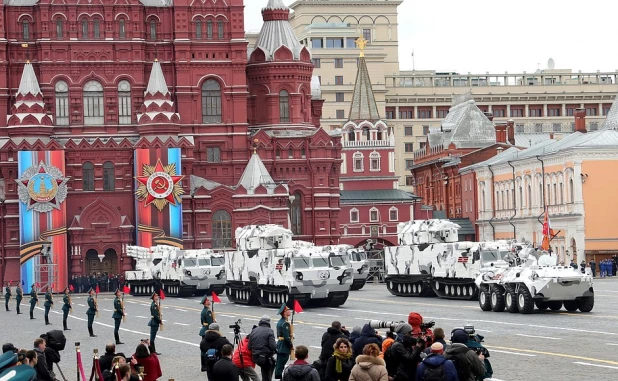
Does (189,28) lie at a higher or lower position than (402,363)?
higher

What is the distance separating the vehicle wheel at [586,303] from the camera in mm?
44253

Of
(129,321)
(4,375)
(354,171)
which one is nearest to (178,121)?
(354,171)

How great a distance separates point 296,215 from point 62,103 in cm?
1739

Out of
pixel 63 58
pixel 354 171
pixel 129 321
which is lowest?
pixel 129 321

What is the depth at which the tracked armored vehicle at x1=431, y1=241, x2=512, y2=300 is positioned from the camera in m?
55.0

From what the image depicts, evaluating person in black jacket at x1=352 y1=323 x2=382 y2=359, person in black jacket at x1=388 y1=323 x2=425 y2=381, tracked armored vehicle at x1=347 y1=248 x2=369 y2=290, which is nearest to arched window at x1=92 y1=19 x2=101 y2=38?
tracked armored vehicle at x1=347 y1=248 x2=369 y2=290

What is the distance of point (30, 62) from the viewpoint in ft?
288

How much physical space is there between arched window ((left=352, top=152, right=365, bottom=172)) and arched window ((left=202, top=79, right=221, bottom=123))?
2607 cm

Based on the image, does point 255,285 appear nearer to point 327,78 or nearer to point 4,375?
point 4,375

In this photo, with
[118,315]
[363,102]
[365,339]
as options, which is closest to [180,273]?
[118,315]

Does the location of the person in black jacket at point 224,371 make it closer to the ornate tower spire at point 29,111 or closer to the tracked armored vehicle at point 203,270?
the tracked armored vehicle at point 203,270

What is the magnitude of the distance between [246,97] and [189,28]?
5969 millimetres

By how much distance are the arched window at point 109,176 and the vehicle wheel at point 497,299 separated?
152ft

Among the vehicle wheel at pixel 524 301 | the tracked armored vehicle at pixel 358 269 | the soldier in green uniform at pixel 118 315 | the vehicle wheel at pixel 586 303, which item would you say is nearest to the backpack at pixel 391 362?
the soldier in green uniform at pixel 118 315
